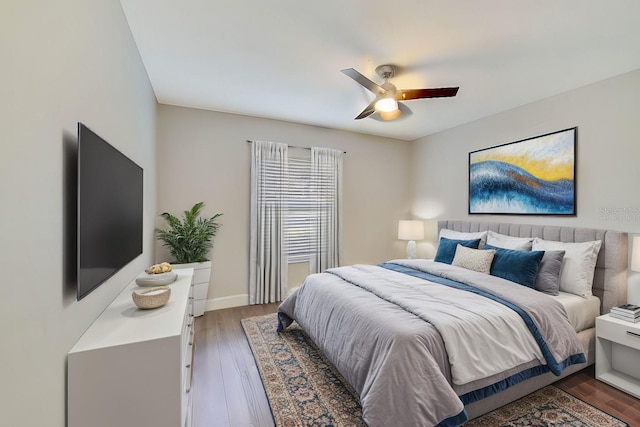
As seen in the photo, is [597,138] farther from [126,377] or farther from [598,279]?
[126,377]

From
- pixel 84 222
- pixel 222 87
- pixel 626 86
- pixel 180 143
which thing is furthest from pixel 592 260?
pixel 180 143

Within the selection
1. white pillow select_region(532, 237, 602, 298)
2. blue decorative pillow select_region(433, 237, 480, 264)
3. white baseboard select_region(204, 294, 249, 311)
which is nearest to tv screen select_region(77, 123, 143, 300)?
white baseboard select_region(204, 294, 249, 311)

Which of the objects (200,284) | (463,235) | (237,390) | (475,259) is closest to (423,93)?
(475,259)

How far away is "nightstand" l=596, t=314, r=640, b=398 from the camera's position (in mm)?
2096

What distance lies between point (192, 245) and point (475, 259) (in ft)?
10.6

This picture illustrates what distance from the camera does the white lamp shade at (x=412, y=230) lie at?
4.50m

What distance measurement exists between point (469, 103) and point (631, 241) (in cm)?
204

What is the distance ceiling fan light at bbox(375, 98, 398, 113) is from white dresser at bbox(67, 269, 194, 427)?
2.32 m

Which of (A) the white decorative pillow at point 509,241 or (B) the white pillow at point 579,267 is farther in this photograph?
(A) the white decorative pillow at point 509,241

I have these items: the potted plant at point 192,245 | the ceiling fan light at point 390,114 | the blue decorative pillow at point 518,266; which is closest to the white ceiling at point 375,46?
the ceiling fan light at point 390,114

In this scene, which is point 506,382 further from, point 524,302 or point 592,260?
point 592,260

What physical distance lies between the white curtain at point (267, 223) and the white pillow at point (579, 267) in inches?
125

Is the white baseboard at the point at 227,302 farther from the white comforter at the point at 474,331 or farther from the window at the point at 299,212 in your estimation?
the white comforter at the point at 474,331

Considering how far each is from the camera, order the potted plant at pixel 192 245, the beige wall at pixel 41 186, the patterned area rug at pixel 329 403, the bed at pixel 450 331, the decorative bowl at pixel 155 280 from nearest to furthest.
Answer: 1. the beige wall at pixel 41 186
2. the bed at pixel 450 331
3. the patterned area rug at pixel 329 403
4. the decorative bowl at pixel 155 280
5. the potted plant at pixel 192 245
